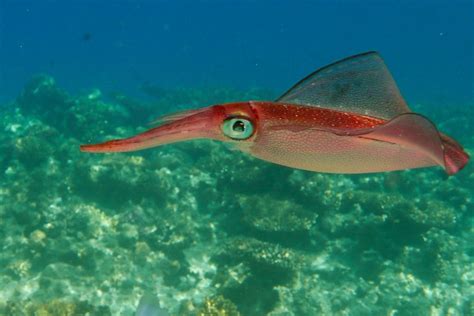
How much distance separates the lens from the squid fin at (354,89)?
1355mm

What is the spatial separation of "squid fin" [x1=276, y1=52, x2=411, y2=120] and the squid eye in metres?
0.35

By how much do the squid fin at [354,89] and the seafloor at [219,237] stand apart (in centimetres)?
611

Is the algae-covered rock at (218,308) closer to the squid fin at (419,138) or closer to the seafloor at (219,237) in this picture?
the seafloor at (219,237)

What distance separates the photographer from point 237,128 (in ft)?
3.58

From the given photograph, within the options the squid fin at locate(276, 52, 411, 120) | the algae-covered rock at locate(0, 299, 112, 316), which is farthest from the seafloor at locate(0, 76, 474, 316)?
the squid fin at locate(276, 52, 411, 120)

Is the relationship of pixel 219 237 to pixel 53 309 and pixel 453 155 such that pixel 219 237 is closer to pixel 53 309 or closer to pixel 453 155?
pixel 53 309

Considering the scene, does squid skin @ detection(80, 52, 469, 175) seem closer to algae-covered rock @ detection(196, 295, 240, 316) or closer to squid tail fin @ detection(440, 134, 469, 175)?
squid tail fin @ detection(440, 134, 469, 175)

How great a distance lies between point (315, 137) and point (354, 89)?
1.27ft

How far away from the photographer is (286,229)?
927 centimetres

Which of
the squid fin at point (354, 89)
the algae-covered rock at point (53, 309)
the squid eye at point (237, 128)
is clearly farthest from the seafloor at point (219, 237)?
the squid eye at point (237, 128)

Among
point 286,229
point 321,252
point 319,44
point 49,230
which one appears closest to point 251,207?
point 286,229

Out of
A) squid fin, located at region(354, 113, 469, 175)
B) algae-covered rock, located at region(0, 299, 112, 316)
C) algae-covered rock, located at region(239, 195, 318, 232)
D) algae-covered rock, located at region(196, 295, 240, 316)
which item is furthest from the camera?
algae-covered rock, located at region(239, 195, 318, 232)

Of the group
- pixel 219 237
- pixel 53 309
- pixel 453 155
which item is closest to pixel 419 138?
pixel 453 155

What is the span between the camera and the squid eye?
1.08 meters
